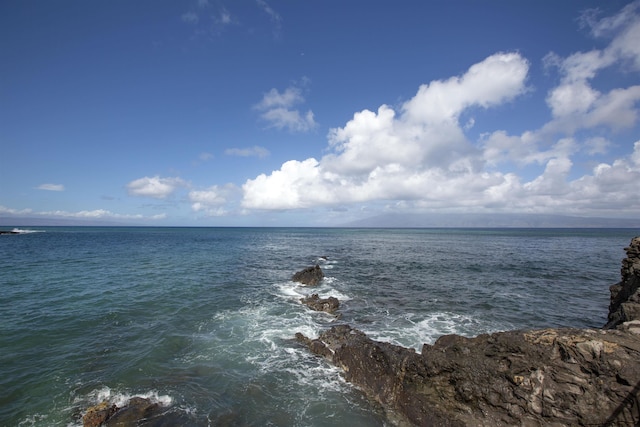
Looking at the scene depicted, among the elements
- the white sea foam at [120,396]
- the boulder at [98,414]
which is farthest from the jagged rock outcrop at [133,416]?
the white sea foam at [120,396]

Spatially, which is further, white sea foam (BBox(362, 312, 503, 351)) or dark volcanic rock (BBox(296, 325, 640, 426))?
white sea foam (BBox(362, 312, 503, 351))

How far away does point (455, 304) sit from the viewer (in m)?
25.9

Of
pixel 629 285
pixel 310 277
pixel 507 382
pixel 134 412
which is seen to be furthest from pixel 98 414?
pixel 629 285

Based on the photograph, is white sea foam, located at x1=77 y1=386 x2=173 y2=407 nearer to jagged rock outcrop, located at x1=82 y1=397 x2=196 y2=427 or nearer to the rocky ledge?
jagged rock outcrop, located at x1=82 y1=397 x2=196 y2=427

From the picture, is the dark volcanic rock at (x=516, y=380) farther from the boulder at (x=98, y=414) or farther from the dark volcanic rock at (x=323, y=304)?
the dark volcanic rock at (x=323, y=304)

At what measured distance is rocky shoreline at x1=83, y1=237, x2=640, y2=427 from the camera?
30.0 ft

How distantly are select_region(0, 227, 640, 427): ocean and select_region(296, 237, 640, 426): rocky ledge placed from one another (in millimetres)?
1654

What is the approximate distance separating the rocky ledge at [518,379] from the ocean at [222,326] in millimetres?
1654

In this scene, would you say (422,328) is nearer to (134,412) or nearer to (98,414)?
(134,412)

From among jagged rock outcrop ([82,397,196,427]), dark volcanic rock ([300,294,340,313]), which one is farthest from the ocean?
dark volcanic rock ([300,294,340,313])

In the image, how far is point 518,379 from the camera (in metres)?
10.2

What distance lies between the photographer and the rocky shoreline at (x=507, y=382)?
913cm

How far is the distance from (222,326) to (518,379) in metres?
18.1

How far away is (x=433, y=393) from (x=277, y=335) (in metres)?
A: 10.9
